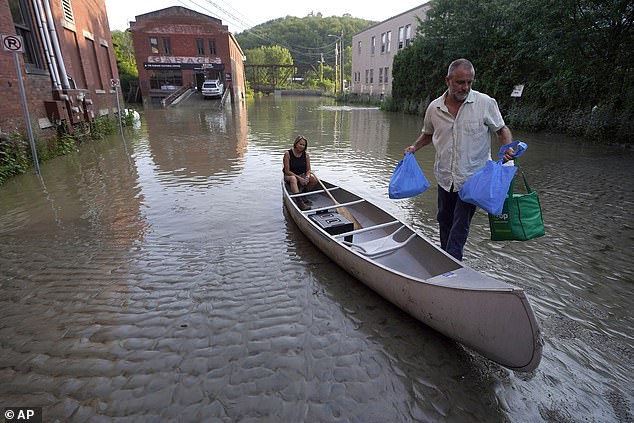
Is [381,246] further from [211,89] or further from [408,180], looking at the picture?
[211,89]

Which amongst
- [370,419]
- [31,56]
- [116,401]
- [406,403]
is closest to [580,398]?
[406,403]

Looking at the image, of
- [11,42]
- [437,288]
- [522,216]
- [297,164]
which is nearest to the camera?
[437,288]

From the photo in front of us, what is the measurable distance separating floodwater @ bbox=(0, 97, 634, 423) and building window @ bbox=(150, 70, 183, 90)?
124ft

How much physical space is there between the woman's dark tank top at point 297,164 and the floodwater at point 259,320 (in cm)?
81

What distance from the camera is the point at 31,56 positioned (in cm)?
1071

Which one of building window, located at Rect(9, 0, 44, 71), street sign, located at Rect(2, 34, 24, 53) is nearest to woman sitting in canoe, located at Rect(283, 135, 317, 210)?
street sign, located at Rect(2, 34, 24, 53)

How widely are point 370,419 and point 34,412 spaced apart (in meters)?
2.34

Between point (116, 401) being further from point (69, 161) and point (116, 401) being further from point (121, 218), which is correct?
point (69, 161)

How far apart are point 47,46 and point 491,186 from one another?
13.1 meters

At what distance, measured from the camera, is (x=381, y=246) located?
440 cm

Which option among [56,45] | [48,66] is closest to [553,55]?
[56,45]

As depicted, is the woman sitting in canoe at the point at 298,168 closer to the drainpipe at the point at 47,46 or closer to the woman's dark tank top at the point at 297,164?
the woman's dark tank top at the point at 297,164

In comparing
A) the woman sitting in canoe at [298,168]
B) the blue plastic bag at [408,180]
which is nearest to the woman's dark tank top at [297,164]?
the woman sitting in canoe at [298,168]

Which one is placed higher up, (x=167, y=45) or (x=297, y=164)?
(x=167, y=45)
